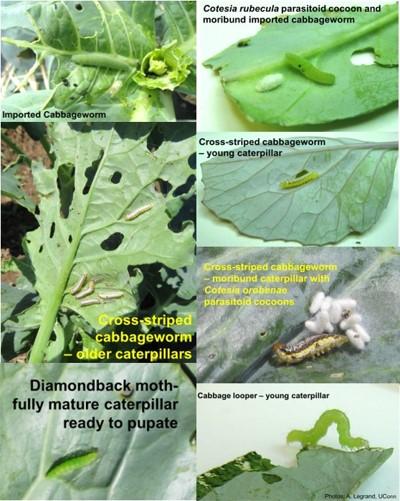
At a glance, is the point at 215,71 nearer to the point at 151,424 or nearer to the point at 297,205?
the point at 297,205

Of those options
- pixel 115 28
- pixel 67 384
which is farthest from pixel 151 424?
pixel 115 28

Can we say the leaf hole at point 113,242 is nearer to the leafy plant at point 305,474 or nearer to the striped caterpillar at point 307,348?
the striped caterpillar at point 307,348

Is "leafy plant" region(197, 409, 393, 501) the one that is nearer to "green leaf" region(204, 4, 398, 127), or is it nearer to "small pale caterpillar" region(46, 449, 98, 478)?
"small pale caterpillar" region(46, 449, 98, 478)

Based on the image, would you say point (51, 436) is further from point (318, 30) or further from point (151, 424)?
point (318, 30)

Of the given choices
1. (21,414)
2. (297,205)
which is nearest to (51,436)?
(21,414)

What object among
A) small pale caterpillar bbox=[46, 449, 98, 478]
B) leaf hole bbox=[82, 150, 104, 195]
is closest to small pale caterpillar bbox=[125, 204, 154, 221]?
leaf hole bbox=[82, 150, 104, 195]

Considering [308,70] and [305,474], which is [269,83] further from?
[305,474]

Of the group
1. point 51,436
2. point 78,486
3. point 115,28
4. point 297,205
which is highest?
point 115,28

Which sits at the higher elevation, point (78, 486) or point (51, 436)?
point (51, 436)
